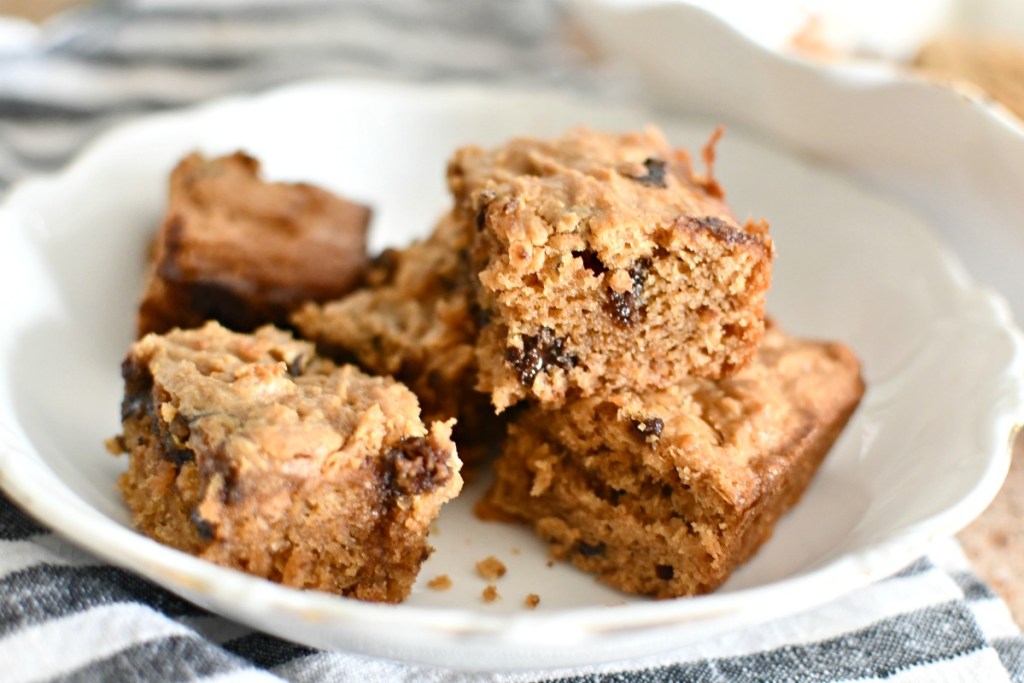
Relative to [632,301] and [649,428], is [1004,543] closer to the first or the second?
[649,428]

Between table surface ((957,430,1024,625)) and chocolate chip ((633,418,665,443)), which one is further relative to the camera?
table surface ((957,430,1024,625))

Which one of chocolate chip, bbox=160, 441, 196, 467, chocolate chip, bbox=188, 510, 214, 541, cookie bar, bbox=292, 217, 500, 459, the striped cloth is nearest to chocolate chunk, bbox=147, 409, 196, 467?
chocolate chip, bbox=160, 441, 196, 467

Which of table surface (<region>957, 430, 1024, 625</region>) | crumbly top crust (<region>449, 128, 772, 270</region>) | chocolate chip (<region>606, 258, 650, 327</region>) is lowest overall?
table surface (<region>957, 430, 1024, 625</region>)

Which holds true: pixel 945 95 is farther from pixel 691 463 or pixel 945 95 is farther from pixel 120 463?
pixel 120 463

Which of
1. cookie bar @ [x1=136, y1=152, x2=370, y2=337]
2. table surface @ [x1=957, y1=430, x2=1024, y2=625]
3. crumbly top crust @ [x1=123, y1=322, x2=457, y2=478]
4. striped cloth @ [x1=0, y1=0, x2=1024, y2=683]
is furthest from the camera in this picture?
cookie bar @ [x1=136, y1=152, x2=370, y2=337]

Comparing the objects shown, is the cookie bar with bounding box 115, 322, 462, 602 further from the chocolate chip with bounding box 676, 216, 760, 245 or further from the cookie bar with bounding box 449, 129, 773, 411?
the chocolate chip with bounding box 676, 216, 760, 245

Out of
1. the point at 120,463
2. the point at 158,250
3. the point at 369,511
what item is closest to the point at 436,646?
the point at 369,511
